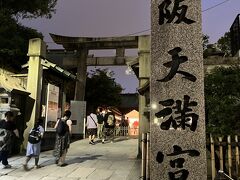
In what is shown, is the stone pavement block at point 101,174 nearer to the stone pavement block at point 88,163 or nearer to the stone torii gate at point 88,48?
the stone pavement block at point 88,163

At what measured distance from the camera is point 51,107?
52.1 feet

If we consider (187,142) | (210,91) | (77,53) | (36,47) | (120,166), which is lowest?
(120,166)

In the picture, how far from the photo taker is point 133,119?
2775 centimetres

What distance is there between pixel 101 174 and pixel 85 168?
98 cm

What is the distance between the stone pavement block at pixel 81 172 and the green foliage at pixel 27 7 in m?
11.9

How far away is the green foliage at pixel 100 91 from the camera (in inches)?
1186

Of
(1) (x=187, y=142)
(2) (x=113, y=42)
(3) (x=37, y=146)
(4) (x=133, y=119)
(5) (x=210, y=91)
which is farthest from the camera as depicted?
(4) (x=133, y=119)

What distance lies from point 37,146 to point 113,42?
49.4 feet

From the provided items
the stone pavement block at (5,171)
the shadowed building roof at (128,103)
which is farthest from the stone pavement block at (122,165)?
the shadowed building roof at (128,103)

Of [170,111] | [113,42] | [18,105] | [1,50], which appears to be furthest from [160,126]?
[113,42]

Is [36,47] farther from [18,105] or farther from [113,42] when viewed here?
[113,42]

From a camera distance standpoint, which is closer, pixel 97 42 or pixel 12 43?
pixel 12 43

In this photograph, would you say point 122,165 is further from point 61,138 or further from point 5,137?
point 5,137

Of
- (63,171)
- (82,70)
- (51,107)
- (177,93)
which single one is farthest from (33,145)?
(82,70)
